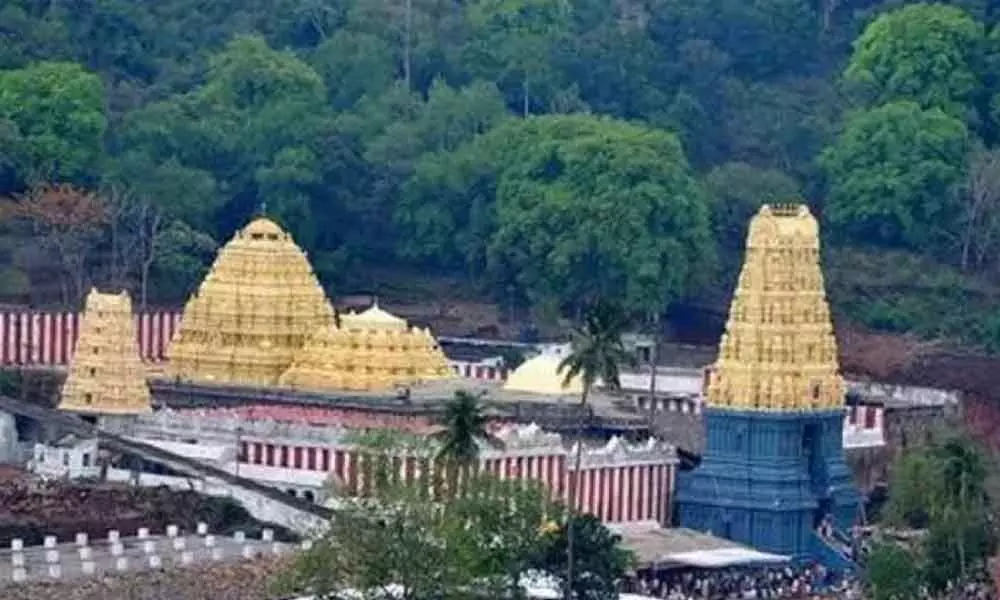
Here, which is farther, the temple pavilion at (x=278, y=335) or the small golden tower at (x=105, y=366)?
the temple pavilion at (x=278, y=335)

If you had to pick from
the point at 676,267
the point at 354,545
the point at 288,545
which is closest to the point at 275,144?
the point at 676,267

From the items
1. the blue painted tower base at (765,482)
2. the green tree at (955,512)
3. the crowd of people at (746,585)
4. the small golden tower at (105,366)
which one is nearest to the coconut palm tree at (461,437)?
the crowd of people at (746,585)

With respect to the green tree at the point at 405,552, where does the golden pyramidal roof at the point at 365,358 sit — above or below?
above

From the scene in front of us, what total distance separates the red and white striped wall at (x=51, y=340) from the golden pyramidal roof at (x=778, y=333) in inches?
334

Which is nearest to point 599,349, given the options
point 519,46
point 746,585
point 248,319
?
point 746,585

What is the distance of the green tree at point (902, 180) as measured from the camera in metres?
153

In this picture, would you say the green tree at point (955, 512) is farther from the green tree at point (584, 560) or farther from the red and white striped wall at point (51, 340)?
the red and white striped wall at point (51, 340)

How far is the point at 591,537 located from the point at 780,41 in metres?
49.6

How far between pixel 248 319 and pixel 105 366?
437cm

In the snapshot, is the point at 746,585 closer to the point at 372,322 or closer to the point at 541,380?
the point at 541,380

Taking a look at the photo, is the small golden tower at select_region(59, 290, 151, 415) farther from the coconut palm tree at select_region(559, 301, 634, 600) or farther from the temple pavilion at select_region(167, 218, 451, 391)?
the coconut palm tree at select_region(559, 301, 634, 600)

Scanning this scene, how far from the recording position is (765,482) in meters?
130

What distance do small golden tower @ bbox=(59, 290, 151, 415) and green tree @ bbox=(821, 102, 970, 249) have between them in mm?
25071

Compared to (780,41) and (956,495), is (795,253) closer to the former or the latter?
(956,495)
